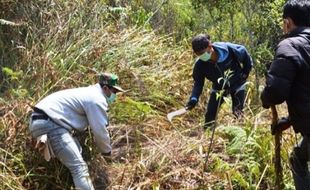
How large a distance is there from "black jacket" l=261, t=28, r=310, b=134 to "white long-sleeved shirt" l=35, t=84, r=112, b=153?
5.67ft

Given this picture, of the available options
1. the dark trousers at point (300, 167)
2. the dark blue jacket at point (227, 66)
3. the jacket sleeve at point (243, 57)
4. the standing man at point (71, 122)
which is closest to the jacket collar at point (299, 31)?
the dark trousers at point (300, 167)

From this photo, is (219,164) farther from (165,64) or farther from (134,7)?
(134,7)

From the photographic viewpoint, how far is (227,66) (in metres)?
6.53

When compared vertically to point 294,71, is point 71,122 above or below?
below

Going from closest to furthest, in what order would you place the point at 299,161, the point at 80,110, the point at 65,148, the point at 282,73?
the point at 282,73 < the point at 299,161 < the point at 65,148 < the point at 80,110

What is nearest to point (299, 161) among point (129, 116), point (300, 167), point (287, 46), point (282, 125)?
point (300, 167)

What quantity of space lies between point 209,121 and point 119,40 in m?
2.32

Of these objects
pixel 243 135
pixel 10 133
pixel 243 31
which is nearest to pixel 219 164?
pixel 243 135

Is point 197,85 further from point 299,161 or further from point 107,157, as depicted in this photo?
point 299,161

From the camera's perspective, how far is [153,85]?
26.5ft

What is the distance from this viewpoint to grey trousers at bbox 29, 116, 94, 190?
17.5ft

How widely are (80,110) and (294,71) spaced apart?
7.29 feet

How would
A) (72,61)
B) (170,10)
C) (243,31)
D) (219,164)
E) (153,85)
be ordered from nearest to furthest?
(219,164) < (72,61) < (153,85) < (243,31) < (170,10)

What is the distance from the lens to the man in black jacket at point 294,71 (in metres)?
4.03
